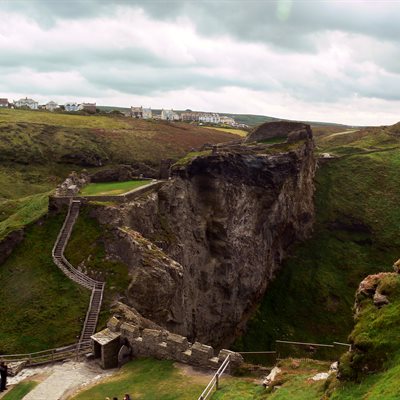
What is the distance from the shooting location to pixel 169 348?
84.6 feet

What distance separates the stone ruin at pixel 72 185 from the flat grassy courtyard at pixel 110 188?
0.81 m

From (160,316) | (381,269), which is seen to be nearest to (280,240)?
(381,269)

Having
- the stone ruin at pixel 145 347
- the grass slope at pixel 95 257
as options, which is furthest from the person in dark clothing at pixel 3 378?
the grass slope at pixel 95 257

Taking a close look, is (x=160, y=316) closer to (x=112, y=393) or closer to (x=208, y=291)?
(x=112, y=393)

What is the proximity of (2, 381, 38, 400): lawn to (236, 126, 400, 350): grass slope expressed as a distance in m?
41.3

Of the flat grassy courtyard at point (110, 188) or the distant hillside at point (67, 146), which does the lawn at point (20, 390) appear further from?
the distant hillside at point (67, 146)

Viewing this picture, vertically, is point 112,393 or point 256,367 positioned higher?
point 256,367

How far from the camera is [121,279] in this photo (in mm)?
37562

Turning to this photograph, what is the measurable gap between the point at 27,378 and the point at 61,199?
20948mm

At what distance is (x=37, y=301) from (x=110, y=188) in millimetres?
20918

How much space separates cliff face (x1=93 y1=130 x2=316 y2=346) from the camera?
40469 mm

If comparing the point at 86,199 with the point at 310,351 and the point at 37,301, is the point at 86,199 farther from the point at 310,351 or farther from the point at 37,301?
the point at 310,351

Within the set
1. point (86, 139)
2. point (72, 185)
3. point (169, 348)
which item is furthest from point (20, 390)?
point (86, 139)

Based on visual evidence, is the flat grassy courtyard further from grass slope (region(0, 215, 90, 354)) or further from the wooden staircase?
grass slope (region(0, 215, 90, 354))
